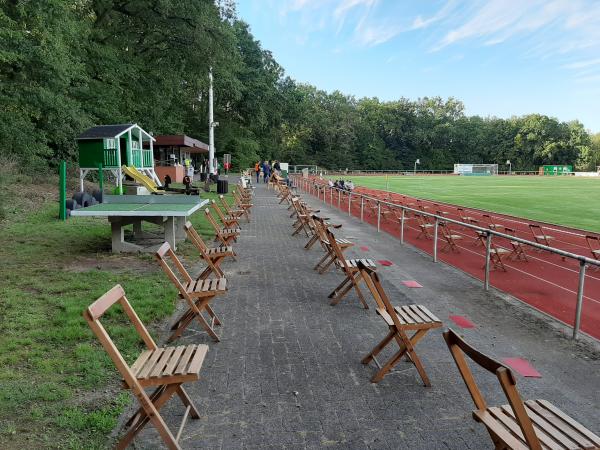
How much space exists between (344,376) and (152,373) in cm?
183

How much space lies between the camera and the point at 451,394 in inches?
158

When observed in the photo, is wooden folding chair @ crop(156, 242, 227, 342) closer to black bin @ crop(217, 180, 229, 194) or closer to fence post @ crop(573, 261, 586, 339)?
fence post @ crop(573, 261, 586, 339)

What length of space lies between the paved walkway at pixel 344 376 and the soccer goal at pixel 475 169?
271 feet

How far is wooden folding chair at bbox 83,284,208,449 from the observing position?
9.53 feet

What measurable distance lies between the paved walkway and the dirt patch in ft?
6.68

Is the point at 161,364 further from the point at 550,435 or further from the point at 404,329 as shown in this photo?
the point at 550,435

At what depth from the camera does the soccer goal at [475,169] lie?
85.6m

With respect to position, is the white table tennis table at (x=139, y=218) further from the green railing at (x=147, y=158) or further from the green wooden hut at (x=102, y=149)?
the green railing at (x=147, y=158)

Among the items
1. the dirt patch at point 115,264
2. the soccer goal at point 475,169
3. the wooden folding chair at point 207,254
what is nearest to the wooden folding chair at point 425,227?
the wooden folding chair at point 207,254

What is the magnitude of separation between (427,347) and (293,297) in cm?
237

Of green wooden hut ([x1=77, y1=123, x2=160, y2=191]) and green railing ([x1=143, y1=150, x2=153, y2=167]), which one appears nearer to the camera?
green wooden hut ([x1=77, y1=123, x2=160, y2=191])

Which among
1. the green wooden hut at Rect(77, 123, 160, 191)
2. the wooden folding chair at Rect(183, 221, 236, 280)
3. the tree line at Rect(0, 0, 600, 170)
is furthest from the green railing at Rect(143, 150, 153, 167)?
the wooden folding chair at Rect(183, 221, 236, 280)

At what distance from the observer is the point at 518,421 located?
7.75 ft

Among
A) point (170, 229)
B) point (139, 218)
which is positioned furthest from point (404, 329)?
point (139, 218)
